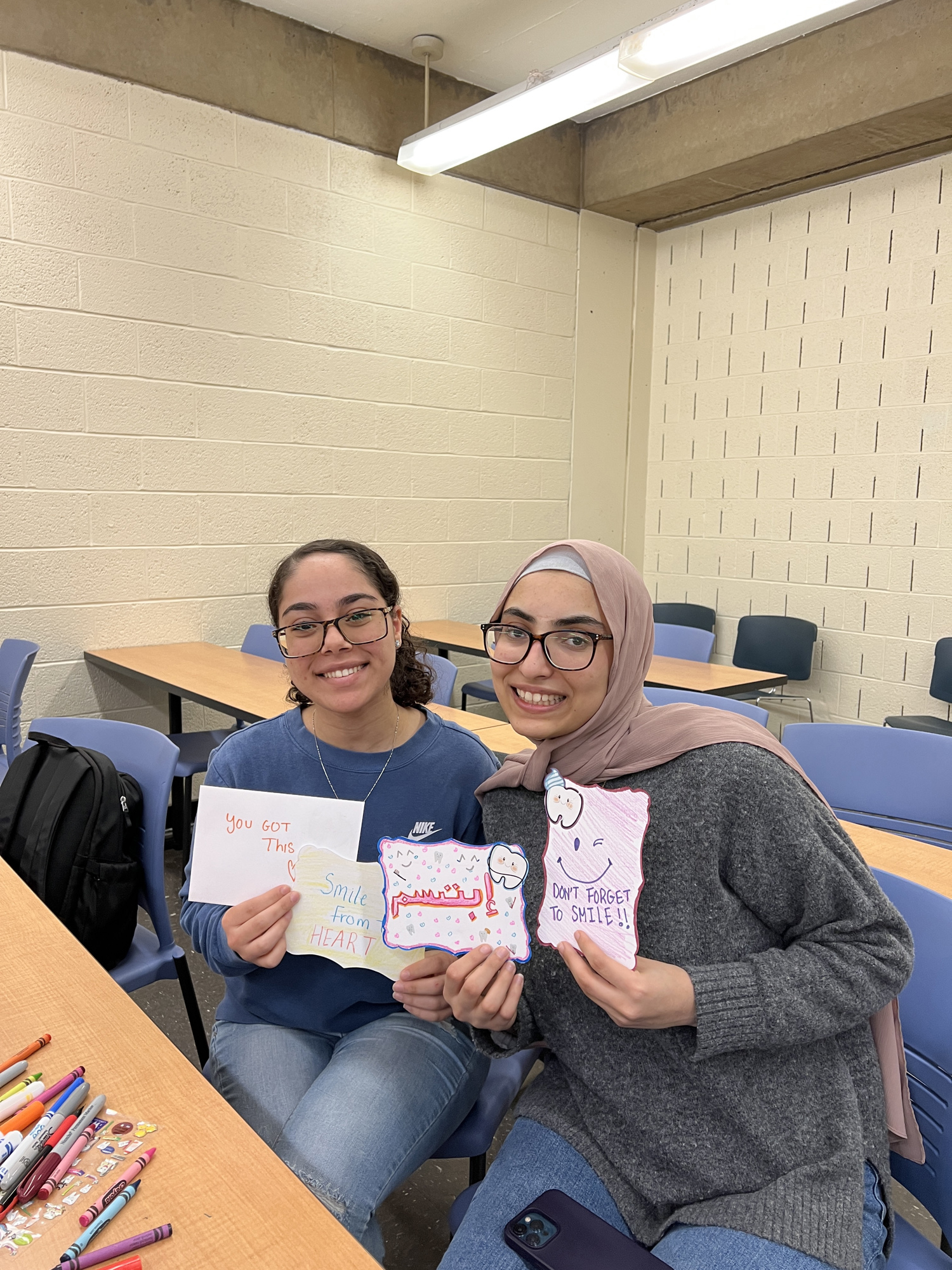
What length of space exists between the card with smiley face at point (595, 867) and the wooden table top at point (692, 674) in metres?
1.85

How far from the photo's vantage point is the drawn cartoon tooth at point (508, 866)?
972 mm

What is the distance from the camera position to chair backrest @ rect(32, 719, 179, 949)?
1.79 m

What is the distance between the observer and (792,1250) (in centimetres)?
92

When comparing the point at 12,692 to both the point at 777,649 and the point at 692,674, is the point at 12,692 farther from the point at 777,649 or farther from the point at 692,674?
the point at 777,649

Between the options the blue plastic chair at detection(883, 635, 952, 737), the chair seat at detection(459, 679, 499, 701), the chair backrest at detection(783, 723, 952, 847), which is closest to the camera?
the chair backrest at detection(783, 723, 952, 847)

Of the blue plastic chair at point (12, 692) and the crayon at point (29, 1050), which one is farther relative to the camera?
the blue plastic chair at point (12, 692)

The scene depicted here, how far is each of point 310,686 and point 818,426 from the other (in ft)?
12.9

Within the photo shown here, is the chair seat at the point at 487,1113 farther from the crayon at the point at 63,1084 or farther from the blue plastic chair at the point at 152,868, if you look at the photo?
the blue plastic chair at the point at 152,868

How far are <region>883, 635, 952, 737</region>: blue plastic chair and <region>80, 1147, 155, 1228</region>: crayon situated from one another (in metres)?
3.55

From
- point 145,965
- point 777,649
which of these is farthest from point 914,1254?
point 777,649

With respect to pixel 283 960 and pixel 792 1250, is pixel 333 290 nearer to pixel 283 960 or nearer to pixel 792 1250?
pixel 283 960

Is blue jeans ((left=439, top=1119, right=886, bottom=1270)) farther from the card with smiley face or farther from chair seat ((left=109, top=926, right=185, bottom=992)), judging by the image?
chair seat ((left=109, top=926, right=185, bottom=992))

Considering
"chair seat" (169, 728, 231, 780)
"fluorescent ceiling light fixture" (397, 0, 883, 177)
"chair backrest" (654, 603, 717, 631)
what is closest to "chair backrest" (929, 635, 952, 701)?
"chair backrest" (654, 603, 717, 631)

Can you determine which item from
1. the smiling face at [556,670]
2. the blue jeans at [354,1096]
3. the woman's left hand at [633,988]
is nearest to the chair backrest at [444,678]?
the blue jeans at [354,1096]
